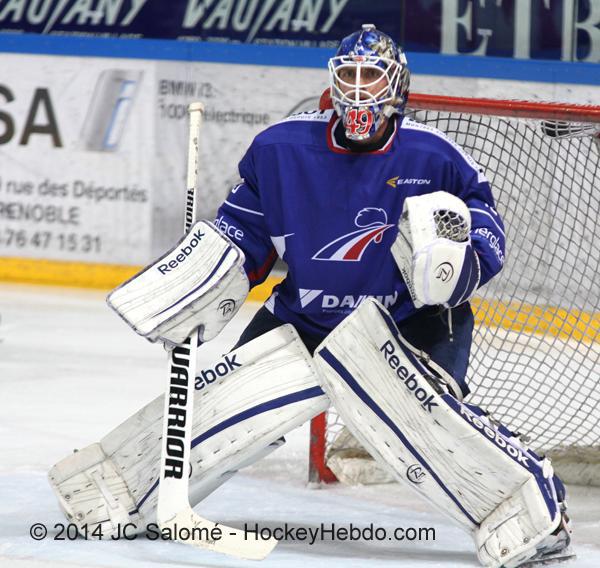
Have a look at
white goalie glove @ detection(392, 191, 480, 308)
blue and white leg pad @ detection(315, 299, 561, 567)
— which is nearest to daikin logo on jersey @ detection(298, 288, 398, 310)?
blue and white leg pad @ detection(315, 299, 561, 567)

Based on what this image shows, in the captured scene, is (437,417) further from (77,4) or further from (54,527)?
(77,4)

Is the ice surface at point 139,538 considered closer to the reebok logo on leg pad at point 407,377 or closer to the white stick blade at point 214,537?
the white stick blade at point 214,537

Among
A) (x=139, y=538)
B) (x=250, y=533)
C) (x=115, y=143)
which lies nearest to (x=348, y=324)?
(x=250, y=533)

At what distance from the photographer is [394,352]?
281cm

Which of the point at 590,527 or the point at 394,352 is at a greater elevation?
the point at 394,352

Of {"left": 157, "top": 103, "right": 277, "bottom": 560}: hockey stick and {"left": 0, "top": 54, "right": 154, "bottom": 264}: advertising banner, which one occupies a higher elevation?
{"left": 0, "top": 54, "right": 154, "bottom": 264}: advertising banner

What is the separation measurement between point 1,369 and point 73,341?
1.64 feet

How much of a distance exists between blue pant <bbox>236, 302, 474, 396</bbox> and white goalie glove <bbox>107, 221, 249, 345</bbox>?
17cm

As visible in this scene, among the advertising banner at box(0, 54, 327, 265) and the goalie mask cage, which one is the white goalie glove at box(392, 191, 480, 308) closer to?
the goalie mask cage

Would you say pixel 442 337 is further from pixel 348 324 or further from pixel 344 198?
pixel 344 198

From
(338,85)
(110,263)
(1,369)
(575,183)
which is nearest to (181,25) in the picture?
(110,263)

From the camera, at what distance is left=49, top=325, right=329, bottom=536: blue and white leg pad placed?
114 inches

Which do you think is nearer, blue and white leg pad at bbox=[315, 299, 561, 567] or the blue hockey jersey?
blue and white leg pad at bbox=[315, 299, 561, 567]

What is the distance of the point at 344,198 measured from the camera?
2941 millimetres
